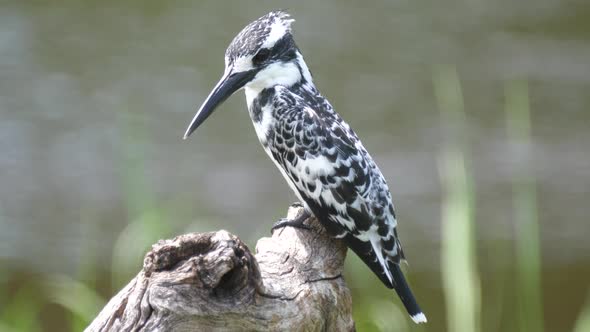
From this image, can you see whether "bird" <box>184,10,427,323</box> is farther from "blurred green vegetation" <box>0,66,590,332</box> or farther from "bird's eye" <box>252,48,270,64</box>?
"blurred green vegetation" <box>0,66,590,332</box>

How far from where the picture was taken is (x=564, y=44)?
10.5 metres

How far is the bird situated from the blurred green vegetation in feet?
0.82

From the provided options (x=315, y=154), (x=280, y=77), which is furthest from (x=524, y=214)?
(x=280, y=77)

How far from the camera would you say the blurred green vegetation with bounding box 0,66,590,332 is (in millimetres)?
4172

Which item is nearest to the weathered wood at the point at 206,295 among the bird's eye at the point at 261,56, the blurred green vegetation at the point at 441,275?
the blurred green vegetation at the point at 441,275

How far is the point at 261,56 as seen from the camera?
15.6 feet

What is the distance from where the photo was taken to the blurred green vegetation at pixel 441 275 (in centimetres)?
417

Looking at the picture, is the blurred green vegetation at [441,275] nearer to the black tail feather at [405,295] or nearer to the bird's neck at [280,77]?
the black tail feather at [405,295]

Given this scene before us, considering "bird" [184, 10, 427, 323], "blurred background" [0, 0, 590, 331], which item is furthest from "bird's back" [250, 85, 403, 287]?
"blurred background" [0, 0, 590, 331]

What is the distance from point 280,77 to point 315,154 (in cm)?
44

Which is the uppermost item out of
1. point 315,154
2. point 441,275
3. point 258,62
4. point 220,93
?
point 258,62

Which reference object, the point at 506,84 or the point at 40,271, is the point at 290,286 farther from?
the point at 506,84

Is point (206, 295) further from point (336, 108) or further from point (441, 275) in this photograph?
point (336, 108)

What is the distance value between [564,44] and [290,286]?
24.2 ft
